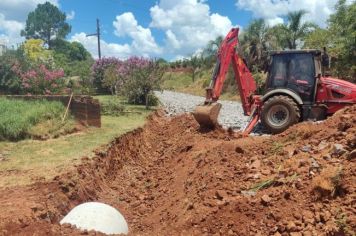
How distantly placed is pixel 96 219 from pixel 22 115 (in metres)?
7.09

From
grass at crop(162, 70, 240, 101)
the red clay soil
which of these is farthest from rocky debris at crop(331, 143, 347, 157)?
grass at crop(162, 70, 240, 101)

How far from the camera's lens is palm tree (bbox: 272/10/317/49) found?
3445 cm

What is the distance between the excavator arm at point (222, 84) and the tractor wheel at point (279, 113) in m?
0.47

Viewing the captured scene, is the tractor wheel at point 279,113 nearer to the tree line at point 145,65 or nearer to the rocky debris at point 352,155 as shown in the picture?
the tree line at point 145,65

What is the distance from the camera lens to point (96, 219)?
21.7 ft

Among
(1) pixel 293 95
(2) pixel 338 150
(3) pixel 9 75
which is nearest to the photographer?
(2) pixel 338 150

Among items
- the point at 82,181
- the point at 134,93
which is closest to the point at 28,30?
the point at 134,93

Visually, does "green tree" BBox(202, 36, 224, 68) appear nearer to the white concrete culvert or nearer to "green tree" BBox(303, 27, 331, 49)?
"green tree" BBox(303, 27, 331, 49)

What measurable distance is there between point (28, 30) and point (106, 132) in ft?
299

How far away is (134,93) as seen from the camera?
21266mm

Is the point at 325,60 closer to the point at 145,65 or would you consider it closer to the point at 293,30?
the point at 145,65

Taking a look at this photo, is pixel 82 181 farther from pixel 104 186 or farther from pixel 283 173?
pixel 283 173

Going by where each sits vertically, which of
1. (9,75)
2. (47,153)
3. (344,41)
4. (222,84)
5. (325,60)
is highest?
(344,41)

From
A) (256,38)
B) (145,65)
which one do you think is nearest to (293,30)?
(256,38)
